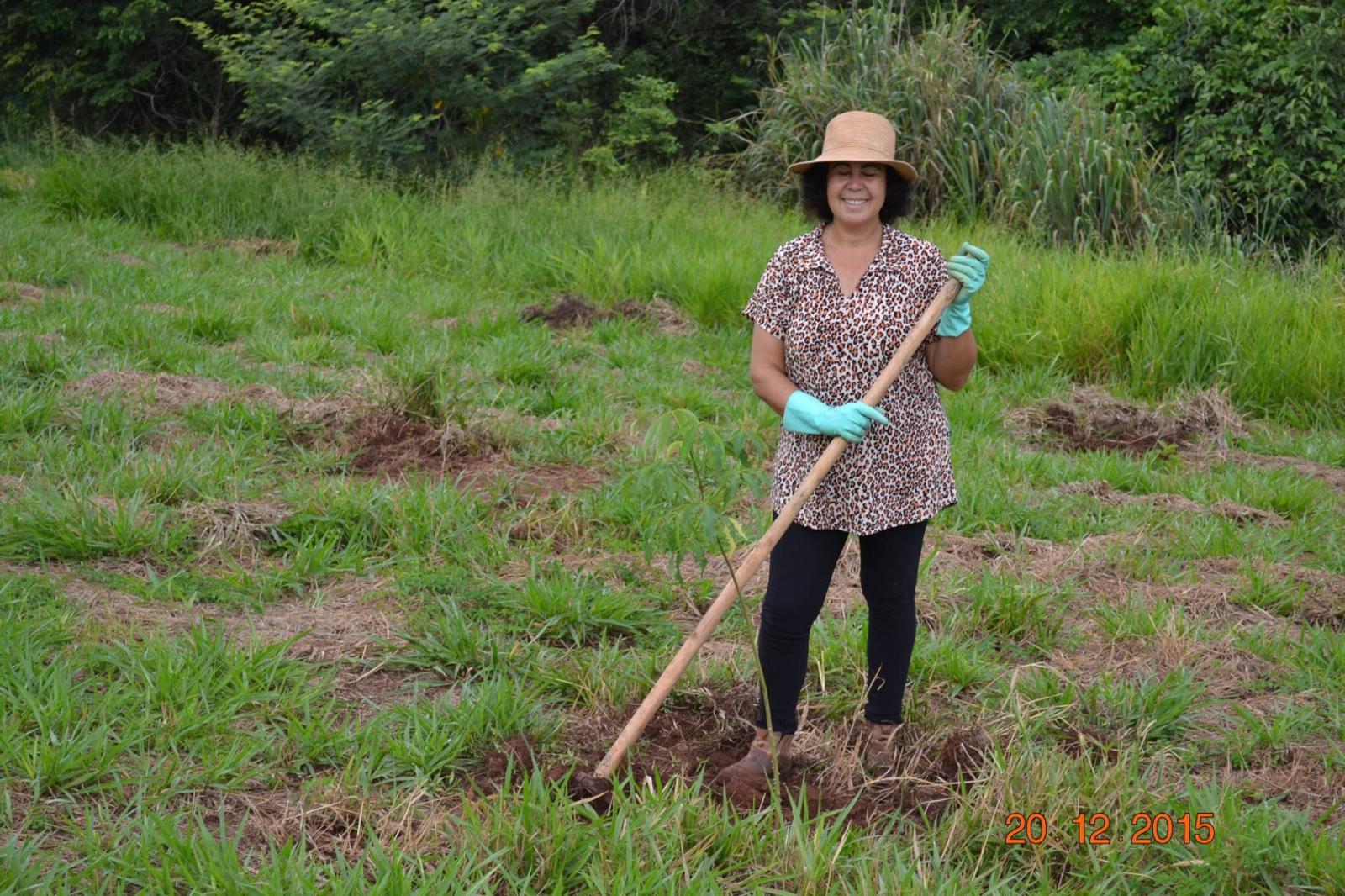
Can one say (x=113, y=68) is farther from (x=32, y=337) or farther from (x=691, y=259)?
(x=32, y=337)

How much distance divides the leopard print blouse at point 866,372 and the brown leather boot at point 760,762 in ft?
1.77

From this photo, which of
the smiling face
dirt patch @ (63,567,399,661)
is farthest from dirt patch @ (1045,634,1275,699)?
dirt patch @ (63,567,399,661)

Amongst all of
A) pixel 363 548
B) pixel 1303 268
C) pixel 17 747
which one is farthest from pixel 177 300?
pixel 1303 268

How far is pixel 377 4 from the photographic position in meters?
13.3

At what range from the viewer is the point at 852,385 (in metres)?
3.08

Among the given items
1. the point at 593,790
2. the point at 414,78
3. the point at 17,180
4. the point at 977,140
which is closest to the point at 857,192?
the point at 593,790

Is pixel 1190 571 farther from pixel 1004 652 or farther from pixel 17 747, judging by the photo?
pixel 17 747

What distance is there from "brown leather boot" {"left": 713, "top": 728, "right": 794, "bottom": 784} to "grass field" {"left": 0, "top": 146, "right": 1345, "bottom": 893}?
3.7 inches

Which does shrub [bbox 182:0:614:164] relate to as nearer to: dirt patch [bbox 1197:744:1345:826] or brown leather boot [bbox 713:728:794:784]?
brown leather boot [bbox 713:728:794:784]

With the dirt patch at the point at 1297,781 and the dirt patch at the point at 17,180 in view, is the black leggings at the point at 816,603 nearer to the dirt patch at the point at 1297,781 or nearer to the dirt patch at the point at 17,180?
the dirt patch at the point at 1297,781

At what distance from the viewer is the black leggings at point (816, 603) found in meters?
3.09

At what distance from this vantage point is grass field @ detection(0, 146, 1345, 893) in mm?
2844

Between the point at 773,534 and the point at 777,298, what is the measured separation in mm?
565

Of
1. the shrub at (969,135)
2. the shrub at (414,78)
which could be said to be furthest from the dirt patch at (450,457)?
the shrub at (414,78)
